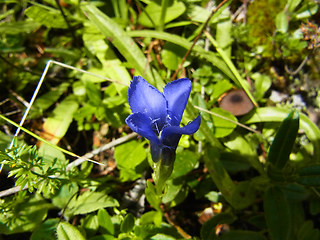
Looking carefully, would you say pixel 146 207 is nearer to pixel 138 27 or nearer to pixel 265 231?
pixel 265 231

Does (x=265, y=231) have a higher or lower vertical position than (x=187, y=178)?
lower

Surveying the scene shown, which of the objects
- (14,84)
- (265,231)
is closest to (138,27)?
(14,84)

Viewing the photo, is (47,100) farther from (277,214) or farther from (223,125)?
(277,214)

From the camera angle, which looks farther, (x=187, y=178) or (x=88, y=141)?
(x=88, y=141)

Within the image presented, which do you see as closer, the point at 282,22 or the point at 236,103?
the point at 236,103

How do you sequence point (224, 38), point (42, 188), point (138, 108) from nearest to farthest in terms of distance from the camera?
1. point (138, 108)
2. point (42, 188)
3. point (224, 38)

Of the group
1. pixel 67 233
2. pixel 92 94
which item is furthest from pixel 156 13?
pixel 67 233

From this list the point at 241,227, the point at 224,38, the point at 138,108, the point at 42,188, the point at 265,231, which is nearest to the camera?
the point at 138,108
